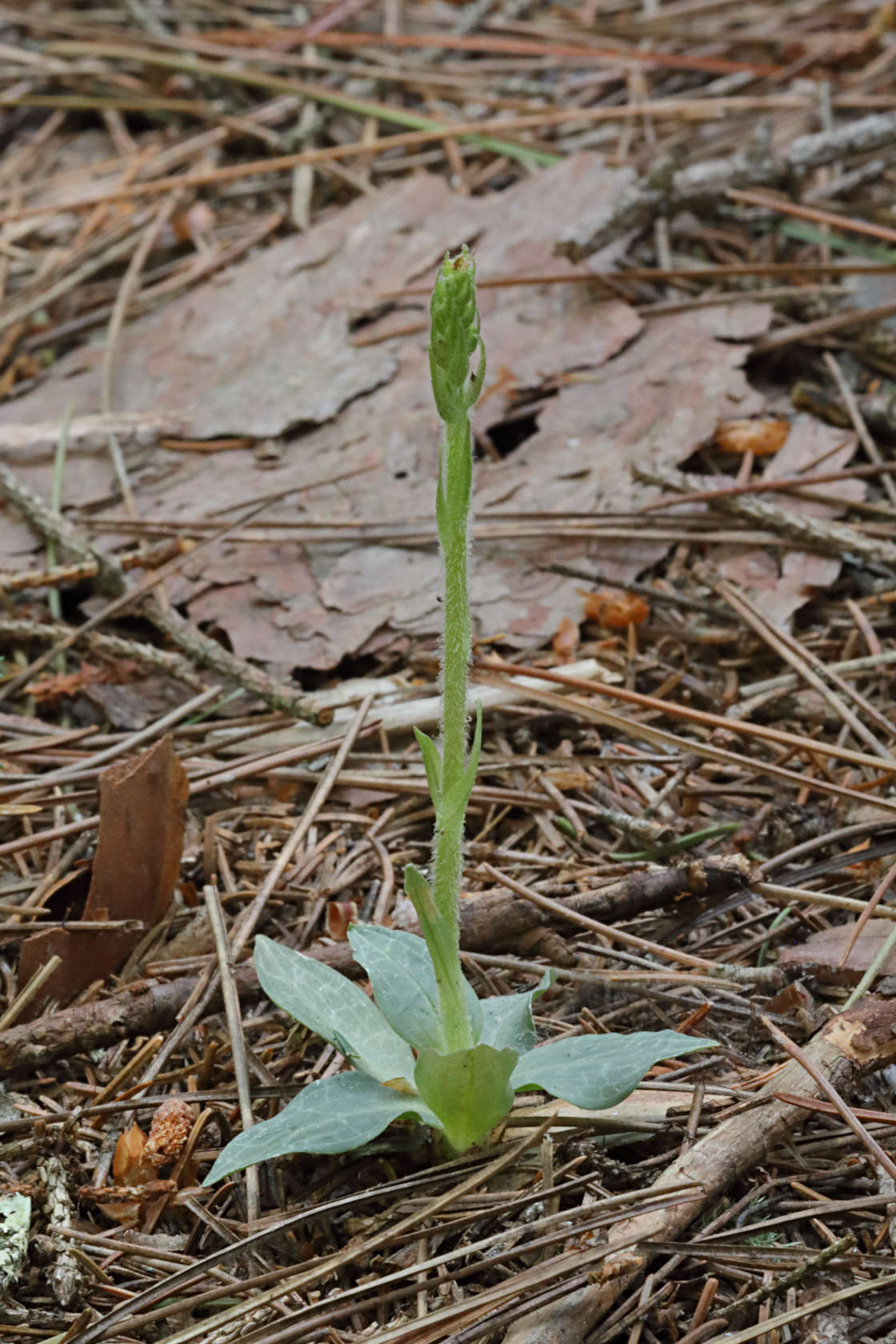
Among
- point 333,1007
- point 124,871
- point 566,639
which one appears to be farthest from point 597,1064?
point 566,639

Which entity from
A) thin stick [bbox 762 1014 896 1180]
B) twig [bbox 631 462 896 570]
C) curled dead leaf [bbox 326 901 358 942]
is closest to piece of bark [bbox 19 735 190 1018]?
curled dead leaf [bbox 326 901 358 942]

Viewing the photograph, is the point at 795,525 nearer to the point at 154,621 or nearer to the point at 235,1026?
the point at 154,621

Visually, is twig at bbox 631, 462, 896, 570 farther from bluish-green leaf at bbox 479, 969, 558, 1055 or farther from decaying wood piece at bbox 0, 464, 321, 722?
bluish-green leaf at bbox 479, 969, 558, 1055

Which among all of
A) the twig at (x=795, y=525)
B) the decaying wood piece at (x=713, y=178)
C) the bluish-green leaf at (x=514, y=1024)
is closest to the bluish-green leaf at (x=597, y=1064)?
the bluish-green leaf at (x=514, y=1024)

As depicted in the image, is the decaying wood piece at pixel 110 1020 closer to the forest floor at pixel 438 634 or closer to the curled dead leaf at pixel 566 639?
the forest floor at pixel 438 634

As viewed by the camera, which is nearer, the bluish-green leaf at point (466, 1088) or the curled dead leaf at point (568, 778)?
the bluish-green leaf at point (466, 1088)

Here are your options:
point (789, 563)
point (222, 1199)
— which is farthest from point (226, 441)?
point (222, 1199)
